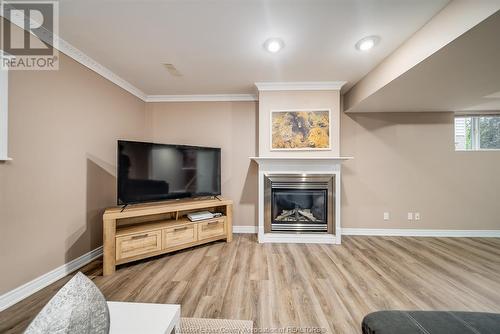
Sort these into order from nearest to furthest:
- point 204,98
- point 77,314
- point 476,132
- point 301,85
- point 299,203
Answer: point 77,314, point 301,85, point 299,203, point 476,132, point 204,98

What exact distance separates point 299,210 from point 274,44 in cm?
245

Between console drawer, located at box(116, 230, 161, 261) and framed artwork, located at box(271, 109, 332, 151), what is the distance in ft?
6.82

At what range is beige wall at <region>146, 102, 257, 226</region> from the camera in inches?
138

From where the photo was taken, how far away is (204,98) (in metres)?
3.50

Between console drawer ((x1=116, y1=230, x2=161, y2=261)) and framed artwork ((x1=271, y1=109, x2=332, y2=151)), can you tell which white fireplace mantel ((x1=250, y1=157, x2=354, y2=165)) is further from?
console drawer ((x1=116, y1=230, x2=161, y2=261))

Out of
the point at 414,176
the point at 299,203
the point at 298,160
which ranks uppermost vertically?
the point at 298,160

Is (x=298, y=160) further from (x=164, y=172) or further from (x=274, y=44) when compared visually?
(x=164, y=172)

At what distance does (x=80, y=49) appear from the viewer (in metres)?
2.13

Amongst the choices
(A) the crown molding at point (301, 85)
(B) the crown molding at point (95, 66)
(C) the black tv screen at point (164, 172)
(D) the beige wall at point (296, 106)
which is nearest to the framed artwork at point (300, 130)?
(D) the beige wall at point (296, 106)

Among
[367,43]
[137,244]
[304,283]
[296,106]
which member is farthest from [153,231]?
[367,43]

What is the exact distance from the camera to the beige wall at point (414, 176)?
3283 mm

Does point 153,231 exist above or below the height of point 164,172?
below

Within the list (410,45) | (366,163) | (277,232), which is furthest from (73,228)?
(366,163)

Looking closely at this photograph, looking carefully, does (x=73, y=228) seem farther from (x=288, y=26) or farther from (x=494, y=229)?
(x=494, y=229)
